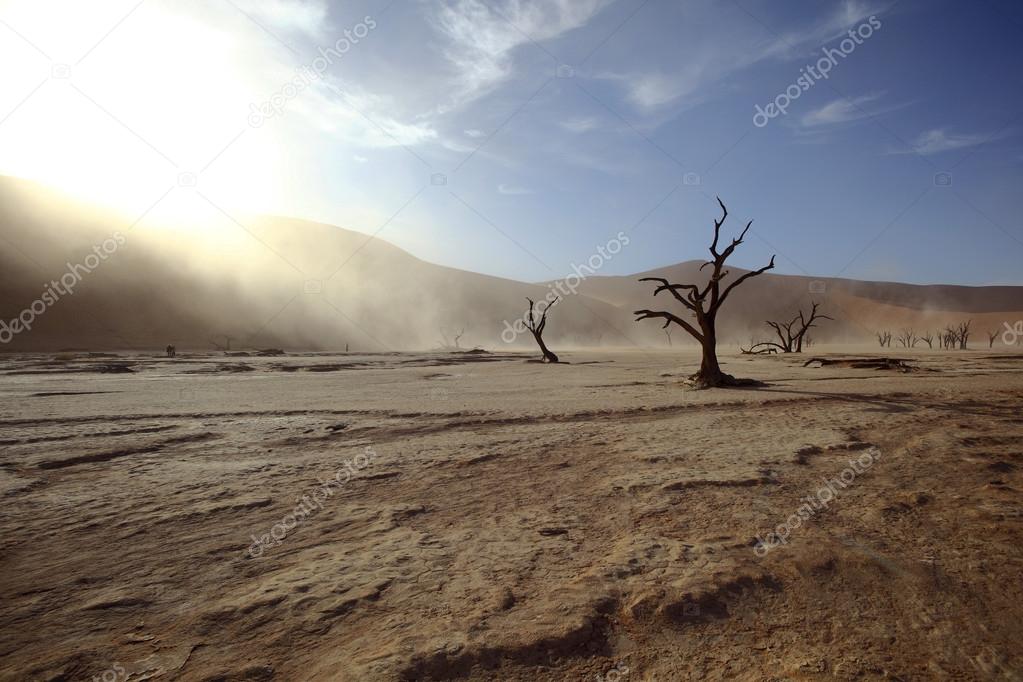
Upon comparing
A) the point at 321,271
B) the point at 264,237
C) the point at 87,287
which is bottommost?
the point at 87,287

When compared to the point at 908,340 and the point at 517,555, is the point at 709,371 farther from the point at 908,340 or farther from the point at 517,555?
the point at 908,340

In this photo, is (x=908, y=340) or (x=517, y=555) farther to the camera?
(x=908, y=340)

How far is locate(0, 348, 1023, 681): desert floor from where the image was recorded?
6.10 ft

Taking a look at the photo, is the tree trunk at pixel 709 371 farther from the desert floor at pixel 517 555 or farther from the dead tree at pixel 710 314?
the desert floor at pixel 517 555

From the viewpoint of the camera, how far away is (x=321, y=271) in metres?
70.6

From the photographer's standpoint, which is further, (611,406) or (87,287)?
(87,287)

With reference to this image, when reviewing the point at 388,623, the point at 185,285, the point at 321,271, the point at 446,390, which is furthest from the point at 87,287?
the point at 388,623

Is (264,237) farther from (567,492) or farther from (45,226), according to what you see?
(567,492)

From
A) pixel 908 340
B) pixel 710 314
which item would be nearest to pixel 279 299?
pixel 710 314

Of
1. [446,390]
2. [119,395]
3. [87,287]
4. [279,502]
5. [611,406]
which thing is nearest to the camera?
[279,502]

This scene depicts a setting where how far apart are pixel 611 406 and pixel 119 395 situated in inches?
375

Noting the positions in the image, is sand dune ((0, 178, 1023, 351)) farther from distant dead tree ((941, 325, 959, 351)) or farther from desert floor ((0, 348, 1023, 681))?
desert floor ((0, 348, 1023, 681))

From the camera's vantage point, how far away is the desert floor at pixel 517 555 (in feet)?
6.10

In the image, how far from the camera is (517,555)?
2607 millimetres
